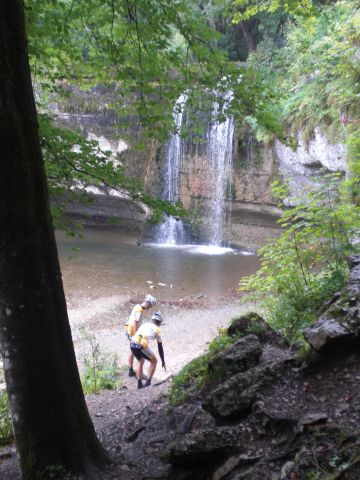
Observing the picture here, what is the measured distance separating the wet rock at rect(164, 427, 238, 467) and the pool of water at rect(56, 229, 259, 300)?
9283 mm

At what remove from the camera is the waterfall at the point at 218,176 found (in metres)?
17.7

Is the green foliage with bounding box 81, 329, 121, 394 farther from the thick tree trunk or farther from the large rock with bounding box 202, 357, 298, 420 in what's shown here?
the thick tree trunk

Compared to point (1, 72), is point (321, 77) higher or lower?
higher

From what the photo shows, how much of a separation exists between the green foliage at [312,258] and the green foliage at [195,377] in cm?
77

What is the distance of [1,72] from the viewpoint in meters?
2.25

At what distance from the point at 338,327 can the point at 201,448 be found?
1.36 meters

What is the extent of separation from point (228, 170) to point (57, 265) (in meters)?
16.1

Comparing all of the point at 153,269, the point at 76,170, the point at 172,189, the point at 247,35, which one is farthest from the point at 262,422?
the point at 247,35

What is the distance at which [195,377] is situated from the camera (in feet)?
13.6

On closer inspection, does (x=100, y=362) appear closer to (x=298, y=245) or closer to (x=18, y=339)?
(x=298, y=245)

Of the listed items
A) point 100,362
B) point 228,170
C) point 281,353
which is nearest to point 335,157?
point 228,170

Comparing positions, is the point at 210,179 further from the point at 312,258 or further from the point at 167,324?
the point at 312,258

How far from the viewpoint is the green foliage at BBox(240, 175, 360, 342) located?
461 cm

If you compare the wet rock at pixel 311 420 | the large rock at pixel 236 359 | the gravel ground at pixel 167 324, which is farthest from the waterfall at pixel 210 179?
the wet rock at pixel 311 420
